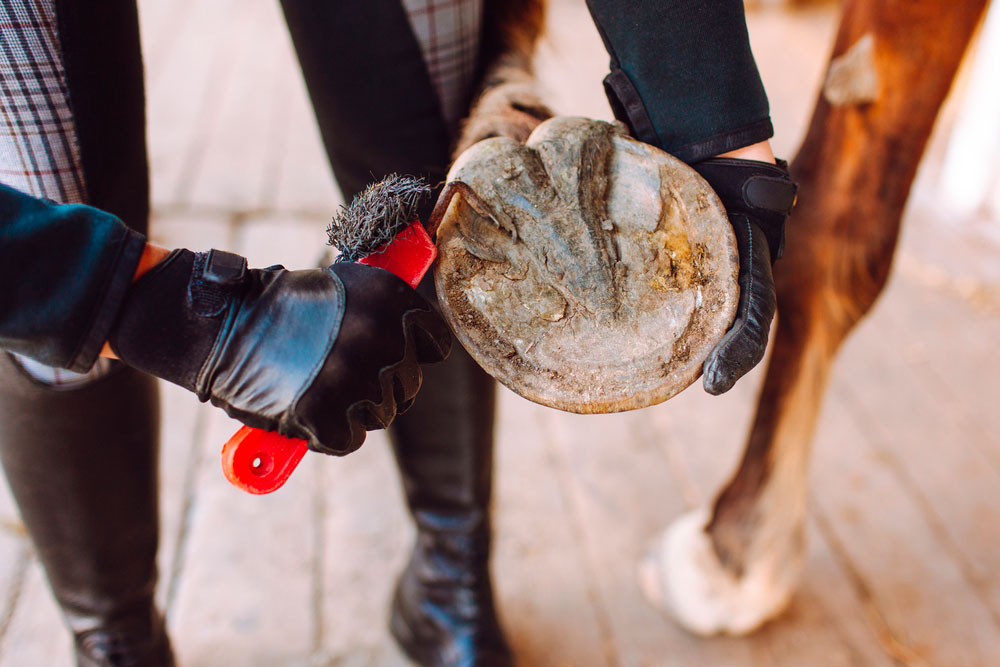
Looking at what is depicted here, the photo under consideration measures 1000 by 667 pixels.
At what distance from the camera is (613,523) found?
47.7 inches

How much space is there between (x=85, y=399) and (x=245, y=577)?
0.48 meters

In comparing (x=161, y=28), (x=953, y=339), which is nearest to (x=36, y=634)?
(x=953, y=339)

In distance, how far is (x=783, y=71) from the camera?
2.62 m

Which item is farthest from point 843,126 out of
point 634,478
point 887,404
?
point 887,404

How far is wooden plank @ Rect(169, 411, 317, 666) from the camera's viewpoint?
3.34 feet

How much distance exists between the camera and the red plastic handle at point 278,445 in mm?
516

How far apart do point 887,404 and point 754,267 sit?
3.30ft

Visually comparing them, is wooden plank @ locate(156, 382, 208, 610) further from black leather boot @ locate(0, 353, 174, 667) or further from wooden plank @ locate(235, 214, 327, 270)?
wooden plank @ locate(235, 214, 327, 270)

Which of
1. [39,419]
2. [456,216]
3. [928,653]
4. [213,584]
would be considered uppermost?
[456,216]

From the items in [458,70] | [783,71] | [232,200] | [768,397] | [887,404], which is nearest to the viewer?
[458,70]

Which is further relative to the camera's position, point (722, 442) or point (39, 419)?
Answer: point (722, 442)

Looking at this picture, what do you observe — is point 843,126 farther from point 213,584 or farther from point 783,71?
point 783,71

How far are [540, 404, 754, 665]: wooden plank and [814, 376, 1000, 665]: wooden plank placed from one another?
23 centimetres

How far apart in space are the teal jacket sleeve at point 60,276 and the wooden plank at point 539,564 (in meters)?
0.74
